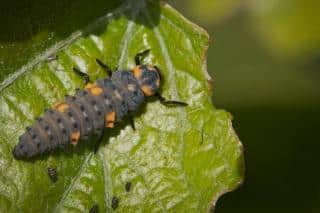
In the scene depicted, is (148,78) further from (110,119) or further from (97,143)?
(97,143)

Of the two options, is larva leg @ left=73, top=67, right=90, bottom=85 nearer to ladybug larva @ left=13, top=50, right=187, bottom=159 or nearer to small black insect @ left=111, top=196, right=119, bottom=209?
ladybug larva @ left=13, top=50, right=187, bottom=159

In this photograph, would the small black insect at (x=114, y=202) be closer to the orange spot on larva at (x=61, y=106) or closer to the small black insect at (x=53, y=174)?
the small black insect at (x=53, y=174)

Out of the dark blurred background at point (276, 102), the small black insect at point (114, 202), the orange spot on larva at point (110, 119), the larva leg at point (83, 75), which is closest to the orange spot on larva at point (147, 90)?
the orange spot on larva at point (110, 119)

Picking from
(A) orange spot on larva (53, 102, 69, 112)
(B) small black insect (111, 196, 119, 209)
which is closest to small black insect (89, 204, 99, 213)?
(B) small black insect (111, 196, 119, 209)

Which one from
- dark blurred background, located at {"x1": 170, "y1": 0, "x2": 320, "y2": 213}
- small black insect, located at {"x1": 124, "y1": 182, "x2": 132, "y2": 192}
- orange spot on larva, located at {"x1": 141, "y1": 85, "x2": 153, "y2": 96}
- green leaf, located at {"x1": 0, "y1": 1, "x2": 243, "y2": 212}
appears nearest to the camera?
green leaf, located at {"x1": 0, "y1": 1, "x2": 243, "y2": 212}

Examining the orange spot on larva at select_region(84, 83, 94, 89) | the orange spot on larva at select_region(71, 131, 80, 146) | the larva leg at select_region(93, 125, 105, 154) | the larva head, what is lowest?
the larva leg at select_region(93, 125, 105, 154)

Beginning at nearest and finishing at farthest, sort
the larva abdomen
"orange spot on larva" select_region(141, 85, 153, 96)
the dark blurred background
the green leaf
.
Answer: the larva abdomen
the green leaf
"orange spot on larva" select_region(141, 85, 153, 96)
the dark blurred background

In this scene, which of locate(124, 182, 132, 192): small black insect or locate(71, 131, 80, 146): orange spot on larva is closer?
locate(71, 131, 80, 146): orange spot on larva

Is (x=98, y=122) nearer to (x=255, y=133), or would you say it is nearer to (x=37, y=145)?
(x=37, y=145)
